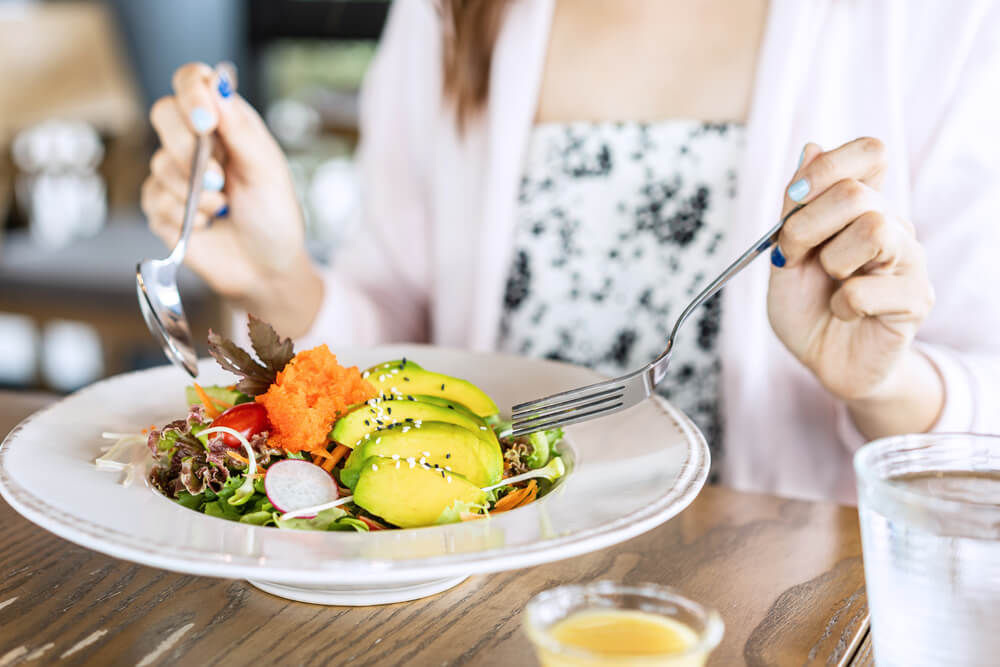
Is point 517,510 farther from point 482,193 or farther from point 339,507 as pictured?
point 482,193

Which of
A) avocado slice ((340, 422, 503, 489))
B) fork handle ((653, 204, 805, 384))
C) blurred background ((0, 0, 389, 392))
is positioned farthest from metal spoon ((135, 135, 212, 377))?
blurred background ((0, 0, 389, 392))

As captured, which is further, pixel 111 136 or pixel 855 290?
pixel 111 136

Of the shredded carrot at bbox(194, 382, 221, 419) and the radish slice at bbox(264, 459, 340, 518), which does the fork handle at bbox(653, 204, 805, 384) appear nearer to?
the radish slice at bbox(264, 459, 340, 518)

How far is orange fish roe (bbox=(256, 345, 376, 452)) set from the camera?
2.87ft

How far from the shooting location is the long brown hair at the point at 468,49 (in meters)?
1.65

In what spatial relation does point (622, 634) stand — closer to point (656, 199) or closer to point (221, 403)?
point (221, 403)

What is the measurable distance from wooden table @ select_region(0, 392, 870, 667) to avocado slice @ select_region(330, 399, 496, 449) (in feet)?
0.51

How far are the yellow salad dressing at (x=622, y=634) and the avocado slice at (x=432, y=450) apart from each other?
26 centimetres

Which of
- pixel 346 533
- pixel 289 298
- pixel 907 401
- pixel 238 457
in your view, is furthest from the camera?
pixel 289 298

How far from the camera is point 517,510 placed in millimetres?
793

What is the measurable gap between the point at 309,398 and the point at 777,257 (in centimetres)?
52

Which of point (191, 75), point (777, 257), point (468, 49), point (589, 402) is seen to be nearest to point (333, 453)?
point (589, 402)

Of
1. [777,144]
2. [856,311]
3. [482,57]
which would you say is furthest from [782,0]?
[856,311]

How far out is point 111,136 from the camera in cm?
439
